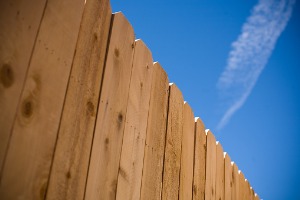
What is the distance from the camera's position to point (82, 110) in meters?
1.21

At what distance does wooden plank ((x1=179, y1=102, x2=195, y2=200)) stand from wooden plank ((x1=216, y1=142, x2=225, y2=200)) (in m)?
0.57

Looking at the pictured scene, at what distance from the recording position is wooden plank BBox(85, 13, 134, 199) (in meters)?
1.25

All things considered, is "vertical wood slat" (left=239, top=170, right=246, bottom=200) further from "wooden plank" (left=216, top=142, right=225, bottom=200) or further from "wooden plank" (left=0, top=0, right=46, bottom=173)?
"wooden plank" (left=0, top=0, right=46, bottom=173)

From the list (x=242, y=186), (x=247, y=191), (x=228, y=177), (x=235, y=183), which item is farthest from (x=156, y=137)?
(x=247, y=191)

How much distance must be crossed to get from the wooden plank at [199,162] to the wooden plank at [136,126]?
71 centimetres

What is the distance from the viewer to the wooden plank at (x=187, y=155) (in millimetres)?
1961

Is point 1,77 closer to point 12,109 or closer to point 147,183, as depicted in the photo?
point 12,109

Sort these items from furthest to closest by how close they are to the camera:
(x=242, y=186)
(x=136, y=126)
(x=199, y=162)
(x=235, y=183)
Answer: (x=242, y=186) → (x=235, y=183) → (x=199, y=162) → (x=136, y=126)

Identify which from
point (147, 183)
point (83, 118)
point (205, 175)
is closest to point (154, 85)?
point (147, 183)

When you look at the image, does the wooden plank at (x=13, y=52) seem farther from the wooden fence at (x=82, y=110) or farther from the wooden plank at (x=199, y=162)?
the wooden plank at (x=199, y=162)

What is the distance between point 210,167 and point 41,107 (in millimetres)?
1712

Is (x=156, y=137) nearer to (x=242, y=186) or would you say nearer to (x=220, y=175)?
(x=220, y=175)

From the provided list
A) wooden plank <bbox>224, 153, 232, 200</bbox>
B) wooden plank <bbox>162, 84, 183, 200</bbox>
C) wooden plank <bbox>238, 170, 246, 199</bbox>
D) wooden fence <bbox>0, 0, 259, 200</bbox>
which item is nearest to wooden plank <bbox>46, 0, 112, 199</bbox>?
wooden fence <bbox>0, 0, 259, 200</bbox>

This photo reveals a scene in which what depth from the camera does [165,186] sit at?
1.74 metres
